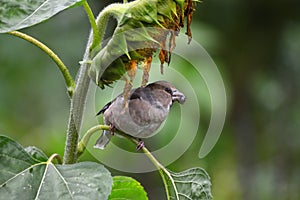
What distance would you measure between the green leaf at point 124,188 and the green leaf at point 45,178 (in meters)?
0.18

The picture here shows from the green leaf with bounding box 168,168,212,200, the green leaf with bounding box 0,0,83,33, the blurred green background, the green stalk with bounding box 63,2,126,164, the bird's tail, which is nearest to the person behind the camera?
the green leaf with bounding box 0,0,83,33

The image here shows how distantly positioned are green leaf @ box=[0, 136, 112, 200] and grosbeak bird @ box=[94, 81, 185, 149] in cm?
20

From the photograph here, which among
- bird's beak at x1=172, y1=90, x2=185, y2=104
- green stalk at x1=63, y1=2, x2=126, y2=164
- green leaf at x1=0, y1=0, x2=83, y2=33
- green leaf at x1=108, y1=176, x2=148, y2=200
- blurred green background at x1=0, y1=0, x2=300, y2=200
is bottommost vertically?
blurred green background at x1=0, y1=0, x2=300, y2=200

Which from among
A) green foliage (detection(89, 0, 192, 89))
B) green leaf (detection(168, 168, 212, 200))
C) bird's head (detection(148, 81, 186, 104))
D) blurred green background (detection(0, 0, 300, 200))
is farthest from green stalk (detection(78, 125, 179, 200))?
blurred green background (detection(0, 0, 300, 200))

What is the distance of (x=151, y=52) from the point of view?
37.8 inches

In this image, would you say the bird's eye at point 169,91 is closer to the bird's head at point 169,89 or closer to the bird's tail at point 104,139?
the bird's head at point 169,89

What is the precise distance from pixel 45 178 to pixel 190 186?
0.86ft

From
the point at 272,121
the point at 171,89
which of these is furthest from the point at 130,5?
the point at 272,121

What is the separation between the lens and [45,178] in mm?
979

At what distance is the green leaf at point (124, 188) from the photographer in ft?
3.79

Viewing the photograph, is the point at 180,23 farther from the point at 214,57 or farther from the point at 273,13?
the point at 273,13

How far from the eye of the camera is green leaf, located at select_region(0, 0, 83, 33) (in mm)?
878

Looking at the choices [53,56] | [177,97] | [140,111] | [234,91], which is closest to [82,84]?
[53,56]

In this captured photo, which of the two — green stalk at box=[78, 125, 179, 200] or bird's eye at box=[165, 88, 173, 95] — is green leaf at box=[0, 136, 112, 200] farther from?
bird's eye at box=[165, 88, 173, 95]
